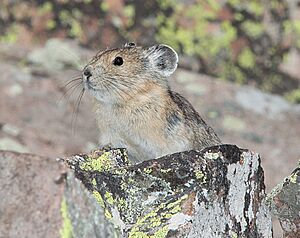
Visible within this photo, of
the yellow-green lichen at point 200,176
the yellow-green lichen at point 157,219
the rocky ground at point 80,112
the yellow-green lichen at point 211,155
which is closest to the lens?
the yellow-green lichen at point 157,219

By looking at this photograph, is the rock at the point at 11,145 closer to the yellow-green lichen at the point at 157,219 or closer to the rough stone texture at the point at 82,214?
the yellow-green lichen at the point at 157,219

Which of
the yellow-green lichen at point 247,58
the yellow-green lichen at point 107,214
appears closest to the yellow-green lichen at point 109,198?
the yellow-green lichen at point 107,214

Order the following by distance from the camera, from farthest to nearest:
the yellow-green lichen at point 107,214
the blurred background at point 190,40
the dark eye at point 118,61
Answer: the blurred background at point 190,40, the dark eye at point 118,61, the yellow-green lichen at point 107,214

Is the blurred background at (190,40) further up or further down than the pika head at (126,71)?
further up

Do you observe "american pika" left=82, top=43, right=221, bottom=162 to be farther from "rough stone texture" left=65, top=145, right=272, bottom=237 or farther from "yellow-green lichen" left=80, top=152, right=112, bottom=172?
"rough stone texture" left=65, top=145, right=272, bottom=237

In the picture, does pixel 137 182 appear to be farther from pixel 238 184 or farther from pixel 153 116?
pixel 153 116

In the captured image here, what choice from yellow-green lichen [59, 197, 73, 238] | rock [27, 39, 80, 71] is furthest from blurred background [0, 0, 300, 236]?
→ yellow-green lichen [59, 197, 73, 238]
